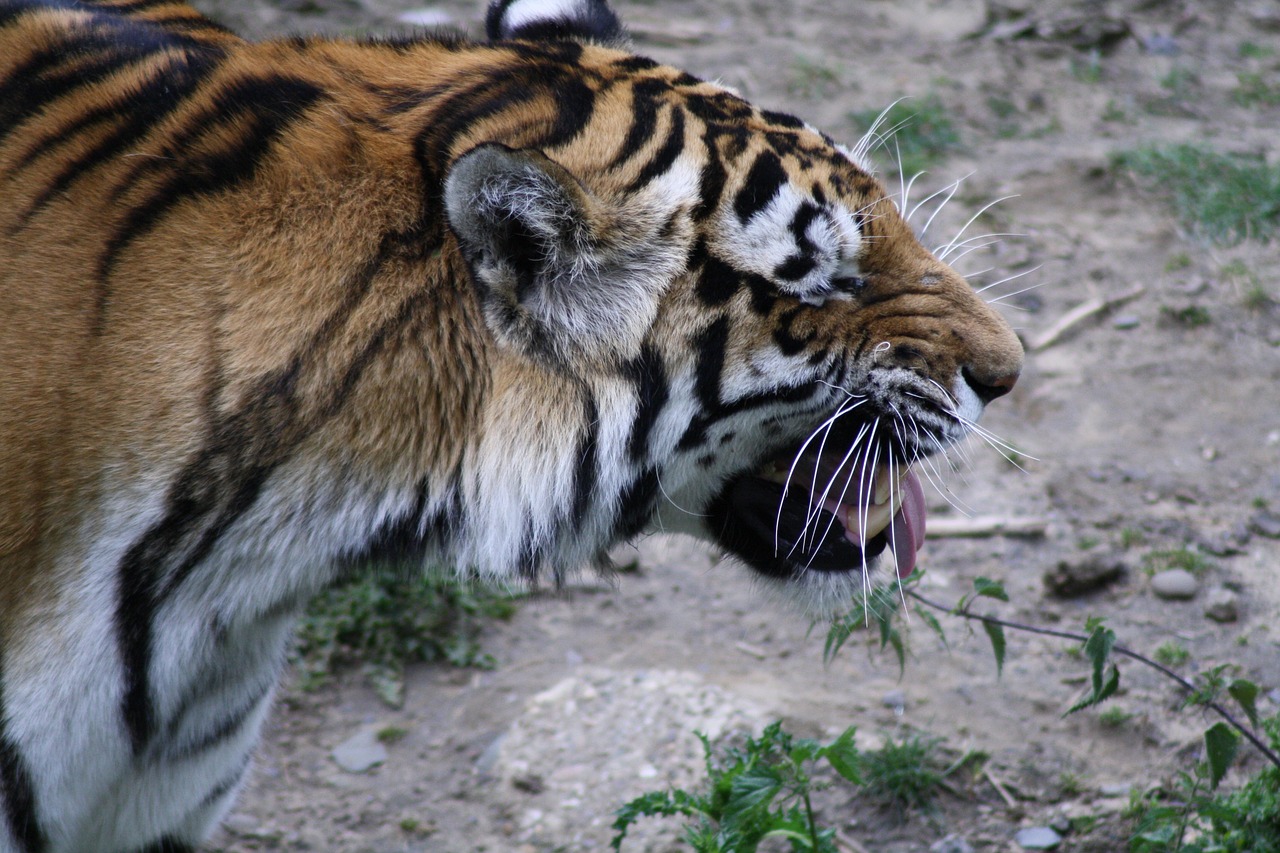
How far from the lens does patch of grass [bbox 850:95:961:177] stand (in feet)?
14.9

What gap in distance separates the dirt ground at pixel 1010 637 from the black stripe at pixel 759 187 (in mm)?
725

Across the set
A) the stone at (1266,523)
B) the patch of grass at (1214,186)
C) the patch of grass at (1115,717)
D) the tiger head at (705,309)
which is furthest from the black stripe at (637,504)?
the patch of grass at (1214,186)

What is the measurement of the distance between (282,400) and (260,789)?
131 centimetres

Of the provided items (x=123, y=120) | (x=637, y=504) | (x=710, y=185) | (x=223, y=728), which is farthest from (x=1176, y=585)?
(x=123, y=120)

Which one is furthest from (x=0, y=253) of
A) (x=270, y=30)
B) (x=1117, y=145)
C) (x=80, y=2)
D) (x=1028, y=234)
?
(x=1117, y=145)

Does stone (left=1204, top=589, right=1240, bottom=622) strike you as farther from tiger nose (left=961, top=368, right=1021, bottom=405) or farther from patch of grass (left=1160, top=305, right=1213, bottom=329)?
patch of grass (left=1160, top=305, right=1213, bottom=329)

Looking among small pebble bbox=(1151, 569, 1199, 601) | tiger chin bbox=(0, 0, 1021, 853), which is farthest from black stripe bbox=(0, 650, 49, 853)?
small pebble bbox=(1151, 569, 1199, 601)

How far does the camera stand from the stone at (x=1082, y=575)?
2.86 metres

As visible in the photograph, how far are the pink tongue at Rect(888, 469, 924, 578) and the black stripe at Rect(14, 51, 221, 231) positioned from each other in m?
1.31

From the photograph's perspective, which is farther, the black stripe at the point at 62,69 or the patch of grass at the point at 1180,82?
the patch of grass at the point at 1180,82

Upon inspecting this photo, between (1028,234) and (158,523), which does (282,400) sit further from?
(1028,234)

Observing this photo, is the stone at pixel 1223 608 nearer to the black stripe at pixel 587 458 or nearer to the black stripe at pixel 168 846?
the black stripe at pixel 587 458

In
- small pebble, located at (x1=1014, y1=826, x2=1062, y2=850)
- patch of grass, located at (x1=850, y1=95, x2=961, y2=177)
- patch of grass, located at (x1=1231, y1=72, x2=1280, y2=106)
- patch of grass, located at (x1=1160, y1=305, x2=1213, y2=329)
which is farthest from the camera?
patch of grass, located at (x1=1231, y1=72, x2=1280, y2=106)

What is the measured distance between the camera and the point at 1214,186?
4.16m
